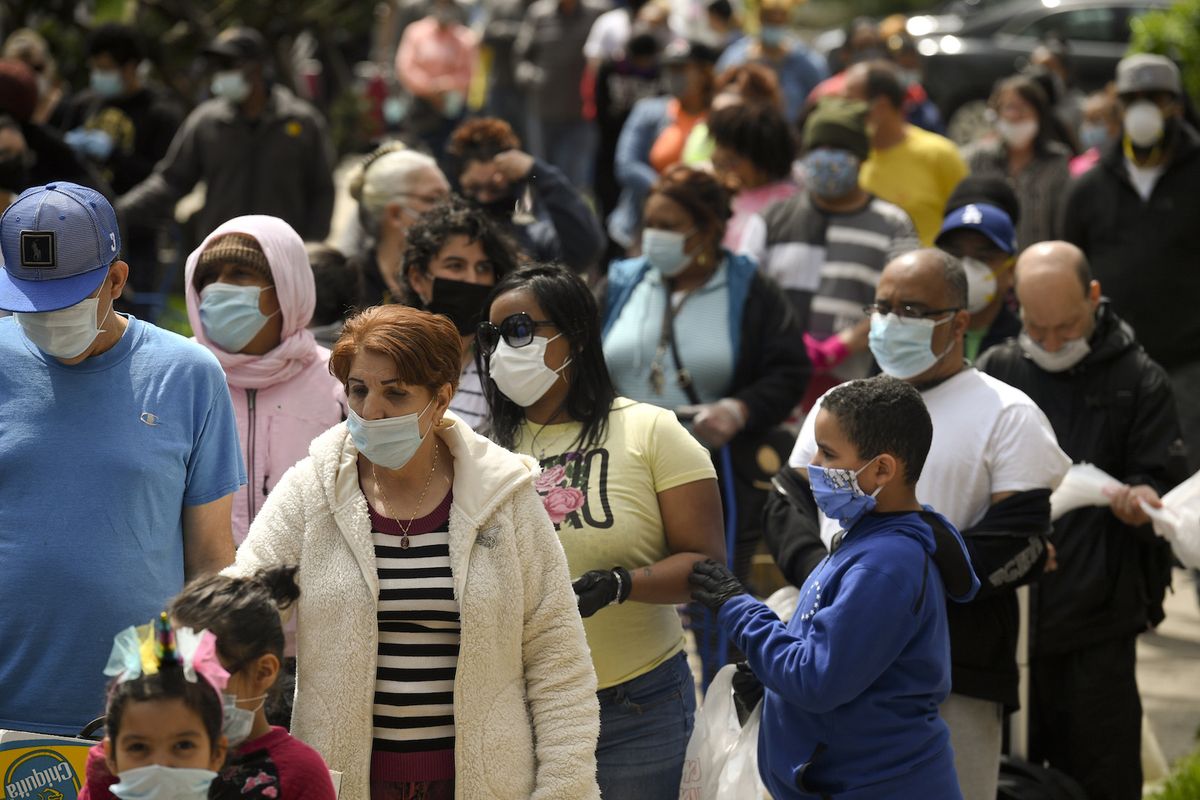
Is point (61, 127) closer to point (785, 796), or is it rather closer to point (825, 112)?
point (825, 112)

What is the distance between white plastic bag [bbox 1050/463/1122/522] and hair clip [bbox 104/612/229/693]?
296 cm

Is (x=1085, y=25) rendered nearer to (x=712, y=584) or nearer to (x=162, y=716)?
(x=712, y=584)

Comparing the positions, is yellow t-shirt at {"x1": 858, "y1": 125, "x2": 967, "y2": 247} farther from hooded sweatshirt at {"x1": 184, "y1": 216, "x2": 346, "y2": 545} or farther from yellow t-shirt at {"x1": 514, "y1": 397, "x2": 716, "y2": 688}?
yellow t-shirt at {"x1": 514, "y1": 397, "x2": 716, "y2": 688}

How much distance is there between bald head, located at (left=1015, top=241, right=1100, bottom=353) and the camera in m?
5.19

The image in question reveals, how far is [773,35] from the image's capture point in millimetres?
11789

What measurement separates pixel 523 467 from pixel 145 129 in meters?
7.82

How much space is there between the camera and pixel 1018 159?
31.0 feet

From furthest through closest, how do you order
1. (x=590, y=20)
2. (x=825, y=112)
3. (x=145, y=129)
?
1. (x=590, y=20)
2. (x=145, y=129)
3. (x=825, y=112)

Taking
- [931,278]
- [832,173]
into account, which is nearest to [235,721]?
[931,278]

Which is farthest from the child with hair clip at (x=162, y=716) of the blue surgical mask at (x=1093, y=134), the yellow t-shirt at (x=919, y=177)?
the blue surgical mask at (x=1093, y=134)

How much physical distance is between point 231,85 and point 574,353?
18.3 ft

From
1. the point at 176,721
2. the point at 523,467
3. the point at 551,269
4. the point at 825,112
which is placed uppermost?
the point at 825,112

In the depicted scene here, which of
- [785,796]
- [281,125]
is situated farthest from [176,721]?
[281,125]

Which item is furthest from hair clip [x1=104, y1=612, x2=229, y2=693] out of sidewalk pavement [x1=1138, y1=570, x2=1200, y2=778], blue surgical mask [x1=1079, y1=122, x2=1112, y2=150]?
blue surgical mask [x1=1079, y1=122, x2=1112, y2=150]
